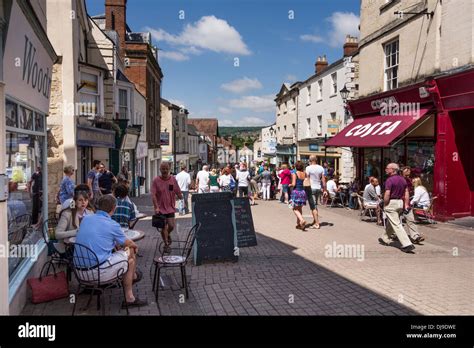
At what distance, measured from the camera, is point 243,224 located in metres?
8.28

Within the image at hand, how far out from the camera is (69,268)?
5.92 m

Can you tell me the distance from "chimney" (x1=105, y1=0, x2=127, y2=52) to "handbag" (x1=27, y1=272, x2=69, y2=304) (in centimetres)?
2251

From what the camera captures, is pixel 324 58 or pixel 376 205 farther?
pixel 324 58

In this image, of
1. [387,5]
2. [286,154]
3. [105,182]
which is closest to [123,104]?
[105,182]

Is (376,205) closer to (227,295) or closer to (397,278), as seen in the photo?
(397,278)

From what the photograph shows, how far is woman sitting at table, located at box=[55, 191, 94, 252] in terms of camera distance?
5.87 m

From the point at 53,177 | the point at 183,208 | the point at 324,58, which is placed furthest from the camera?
the point at 324,58

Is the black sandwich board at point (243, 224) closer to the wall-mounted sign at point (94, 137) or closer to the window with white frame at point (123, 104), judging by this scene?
the wall-mounted sign at point (94, 137)

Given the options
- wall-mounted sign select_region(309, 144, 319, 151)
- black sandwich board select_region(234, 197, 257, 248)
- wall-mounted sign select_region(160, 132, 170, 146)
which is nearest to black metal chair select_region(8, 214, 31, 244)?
black sandwich board select_region(234, 197, 257, 248)

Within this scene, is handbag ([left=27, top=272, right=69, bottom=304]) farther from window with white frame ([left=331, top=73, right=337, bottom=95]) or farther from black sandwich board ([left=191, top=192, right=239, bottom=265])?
window with white frame ([left=331, top=73, right=337, bottom=95])
